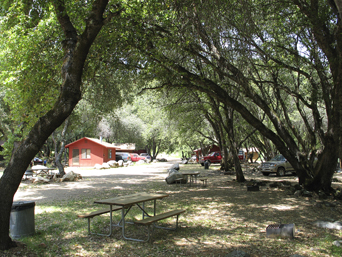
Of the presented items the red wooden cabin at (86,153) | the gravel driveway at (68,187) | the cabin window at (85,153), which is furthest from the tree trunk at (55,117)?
the cabin window at (85,153)

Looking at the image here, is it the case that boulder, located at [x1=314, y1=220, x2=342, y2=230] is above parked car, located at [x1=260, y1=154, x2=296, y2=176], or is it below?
below

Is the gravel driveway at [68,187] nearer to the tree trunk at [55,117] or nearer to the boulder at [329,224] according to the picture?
the tree trunk at [55,117]

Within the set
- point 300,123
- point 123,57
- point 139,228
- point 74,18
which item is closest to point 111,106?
point 123,57

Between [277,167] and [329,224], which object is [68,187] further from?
[277,167]

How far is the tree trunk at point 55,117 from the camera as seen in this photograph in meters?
4.89

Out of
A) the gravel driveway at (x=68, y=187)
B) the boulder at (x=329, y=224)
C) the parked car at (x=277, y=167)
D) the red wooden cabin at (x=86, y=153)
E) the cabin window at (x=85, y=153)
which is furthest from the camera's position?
the cabin window at (x=85, y=153)

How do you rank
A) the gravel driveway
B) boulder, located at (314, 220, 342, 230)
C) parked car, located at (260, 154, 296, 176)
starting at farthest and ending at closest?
parked car, located at (260, 154, 296, 176)
the gravel driveway
boulder, located at (314, 220, 342, 230)

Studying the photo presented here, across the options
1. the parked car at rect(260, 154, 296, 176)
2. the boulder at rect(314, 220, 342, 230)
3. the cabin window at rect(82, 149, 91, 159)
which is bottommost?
the boulder at rect(314, 220, 342, 230)

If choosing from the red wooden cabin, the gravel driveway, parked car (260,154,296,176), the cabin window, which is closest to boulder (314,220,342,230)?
the gravel driveway

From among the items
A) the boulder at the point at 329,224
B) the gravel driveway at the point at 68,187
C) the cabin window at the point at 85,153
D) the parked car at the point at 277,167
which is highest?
the cabin window at the point at 85,153

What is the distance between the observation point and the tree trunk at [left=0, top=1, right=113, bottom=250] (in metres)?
4.89

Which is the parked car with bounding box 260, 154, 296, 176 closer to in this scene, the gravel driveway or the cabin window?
the gravel driveway

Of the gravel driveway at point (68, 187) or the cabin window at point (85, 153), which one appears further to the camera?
the cabin window at point (85, 153)

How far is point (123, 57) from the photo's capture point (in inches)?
408
